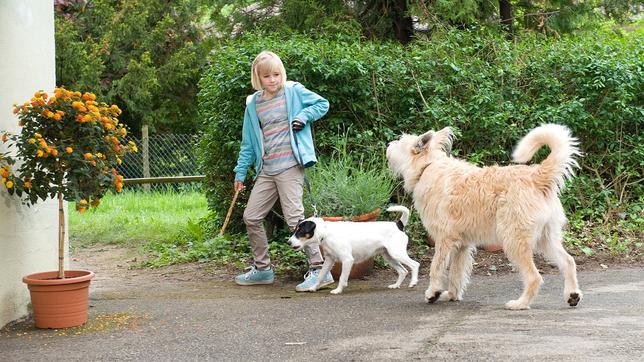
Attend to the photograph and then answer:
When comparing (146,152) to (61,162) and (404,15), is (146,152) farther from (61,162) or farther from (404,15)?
(61,162)

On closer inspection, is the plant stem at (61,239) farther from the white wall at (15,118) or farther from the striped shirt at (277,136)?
the striped shirt at (277,136)

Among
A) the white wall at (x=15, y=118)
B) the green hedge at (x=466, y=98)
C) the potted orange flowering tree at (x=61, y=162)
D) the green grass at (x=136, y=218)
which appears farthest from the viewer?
the green grass at (x=136, y=218)

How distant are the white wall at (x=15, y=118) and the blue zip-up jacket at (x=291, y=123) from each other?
6.25 feet

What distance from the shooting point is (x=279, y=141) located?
24.7 feet

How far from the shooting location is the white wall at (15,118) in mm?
6008

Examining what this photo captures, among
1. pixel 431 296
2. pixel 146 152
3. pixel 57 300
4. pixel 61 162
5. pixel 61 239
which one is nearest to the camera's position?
pixel 61 162

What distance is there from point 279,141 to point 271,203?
0.63 metres

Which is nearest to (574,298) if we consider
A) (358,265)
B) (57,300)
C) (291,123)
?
(358,265)

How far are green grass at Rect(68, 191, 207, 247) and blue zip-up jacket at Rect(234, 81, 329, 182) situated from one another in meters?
3.48

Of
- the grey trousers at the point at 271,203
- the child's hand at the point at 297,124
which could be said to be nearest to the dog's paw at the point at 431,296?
the grey trousers at the point at 271,203

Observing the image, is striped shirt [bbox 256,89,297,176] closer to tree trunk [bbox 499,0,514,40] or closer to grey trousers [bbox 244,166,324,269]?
grey trousers [bbox 244,166,324,269]

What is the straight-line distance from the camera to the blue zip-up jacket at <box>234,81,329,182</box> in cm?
746

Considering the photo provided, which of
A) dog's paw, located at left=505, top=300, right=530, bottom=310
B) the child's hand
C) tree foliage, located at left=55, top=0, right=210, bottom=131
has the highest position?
tree foliage, located at left=55, top=0, right=210, bottom=131

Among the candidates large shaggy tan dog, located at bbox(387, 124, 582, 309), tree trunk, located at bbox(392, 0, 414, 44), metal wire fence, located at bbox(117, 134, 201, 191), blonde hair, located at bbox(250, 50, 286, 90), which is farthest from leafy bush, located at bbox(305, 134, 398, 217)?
metal wire fence, located at bbox(117, 134, 201, 191)
